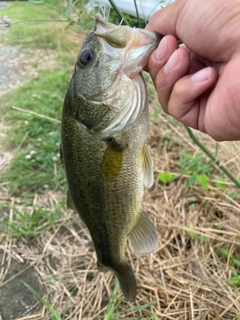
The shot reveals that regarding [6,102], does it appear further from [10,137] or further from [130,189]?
[130,189]

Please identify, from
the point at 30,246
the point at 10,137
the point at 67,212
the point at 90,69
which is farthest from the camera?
the point at 10,137

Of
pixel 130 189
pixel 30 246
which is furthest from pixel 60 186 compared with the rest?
pixel 130 189

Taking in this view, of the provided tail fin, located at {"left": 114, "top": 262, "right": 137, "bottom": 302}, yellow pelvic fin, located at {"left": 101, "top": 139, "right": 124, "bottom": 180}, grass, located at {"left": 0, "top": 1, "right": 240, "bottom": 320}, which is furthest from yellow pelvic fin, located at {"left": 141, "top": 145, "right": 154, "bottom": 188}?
grass, located at {"left": 0, "top": 1, "right": 240, "bottom": 320}

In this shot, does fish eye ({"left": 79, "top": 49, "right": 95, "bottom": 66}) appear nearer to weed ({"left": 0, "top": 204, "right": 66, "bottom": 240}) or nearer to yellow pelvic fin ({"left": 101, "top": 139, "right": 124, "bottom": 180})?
yellow pelvic fin ({"left": 101, "top": 139, "right": 124, "bottom": 180})

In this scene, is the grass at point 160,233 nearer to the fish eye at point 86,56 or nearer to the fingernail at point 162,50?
the fish eye at point 86,56

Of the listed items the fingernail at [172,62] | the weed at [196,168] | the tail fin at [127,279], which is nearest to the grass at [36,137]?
the weed at [196,168]

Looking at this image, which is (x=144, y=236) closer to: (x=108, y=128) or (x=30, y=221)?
(x=108, y=128)
